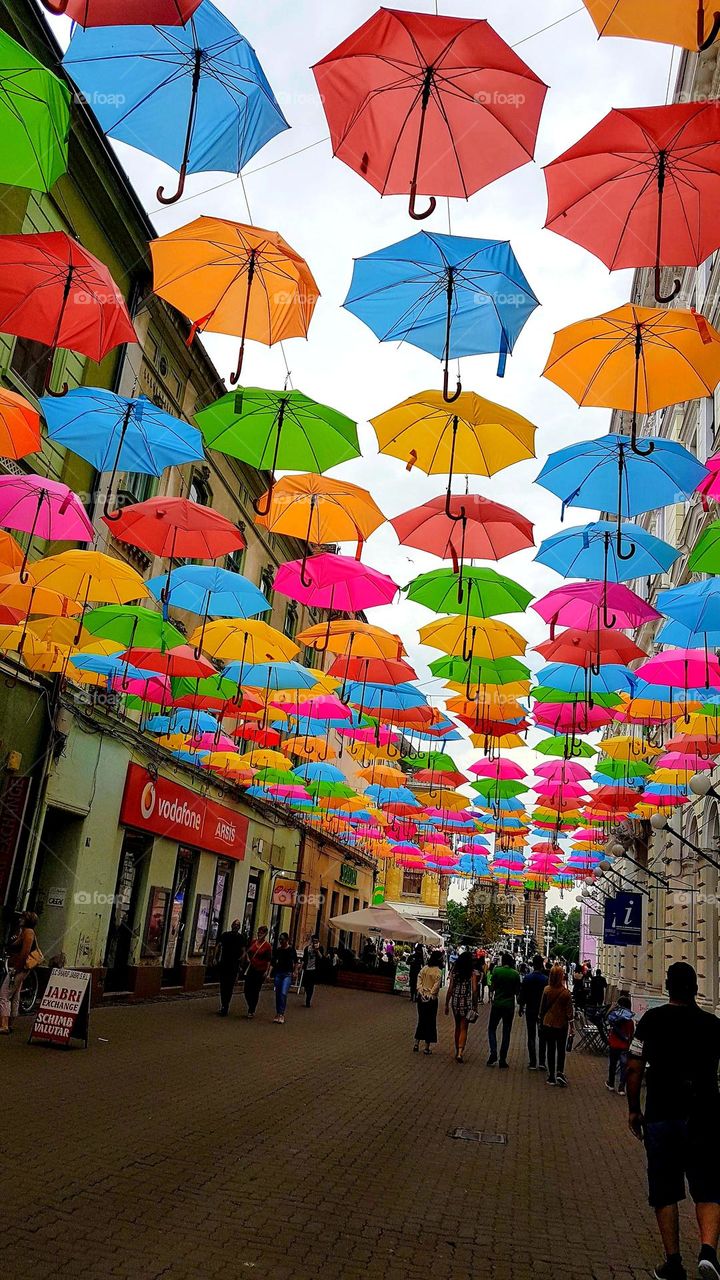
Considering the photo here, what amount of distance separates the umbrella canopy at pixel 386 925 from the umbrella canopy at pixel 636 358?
76.2 ft

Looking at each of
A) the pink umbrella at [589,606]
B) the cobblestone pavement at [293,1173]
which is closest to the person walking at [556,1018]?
the cobblestone pavement at [293,1173]

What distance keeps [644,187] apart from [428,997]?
14.3m

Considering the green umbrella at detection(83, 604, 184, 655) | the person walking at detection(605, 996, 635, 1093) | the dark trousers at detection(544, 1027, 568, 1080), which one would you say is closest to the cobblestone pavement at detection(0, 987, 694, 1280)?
the person walking at detection(605, 996, 635, 1093)

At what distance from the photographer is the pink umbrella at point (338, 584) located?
13.9 m

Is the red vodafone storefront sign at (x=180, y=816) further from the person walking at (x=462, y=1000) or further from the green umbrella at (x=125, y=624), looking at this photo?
the person walking at (x=462, y=1000)

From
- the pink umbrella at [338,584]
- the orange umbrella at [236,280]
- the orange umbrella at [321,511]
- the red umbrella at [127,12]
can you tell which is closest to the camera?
the red umbrella at [127,12]

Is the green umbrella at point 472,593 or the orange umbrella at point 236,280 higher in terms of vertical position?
the orange umbrella at point 236,280

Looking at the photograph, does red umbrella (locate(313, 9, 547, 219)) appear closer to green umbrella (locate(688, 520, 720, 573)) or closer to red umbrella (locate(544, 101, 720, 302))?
red umbrella (locate(544, 101, 720, 302))

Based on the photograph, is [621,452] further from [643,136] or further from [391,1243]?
[391,1243]

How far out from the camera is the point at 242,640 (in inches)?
655

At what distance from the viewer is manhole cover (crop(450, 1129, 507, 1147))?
10039mm

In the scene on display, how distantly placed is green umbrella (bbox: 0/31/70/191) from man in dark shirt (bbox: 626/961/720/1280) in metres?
7.17

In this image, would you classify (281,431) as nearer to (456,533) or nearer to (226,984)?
(456,533)

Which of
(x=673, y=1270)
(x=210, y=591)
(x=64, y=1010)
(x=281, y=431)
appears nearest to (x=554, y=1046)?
(x=64, y=1010)
